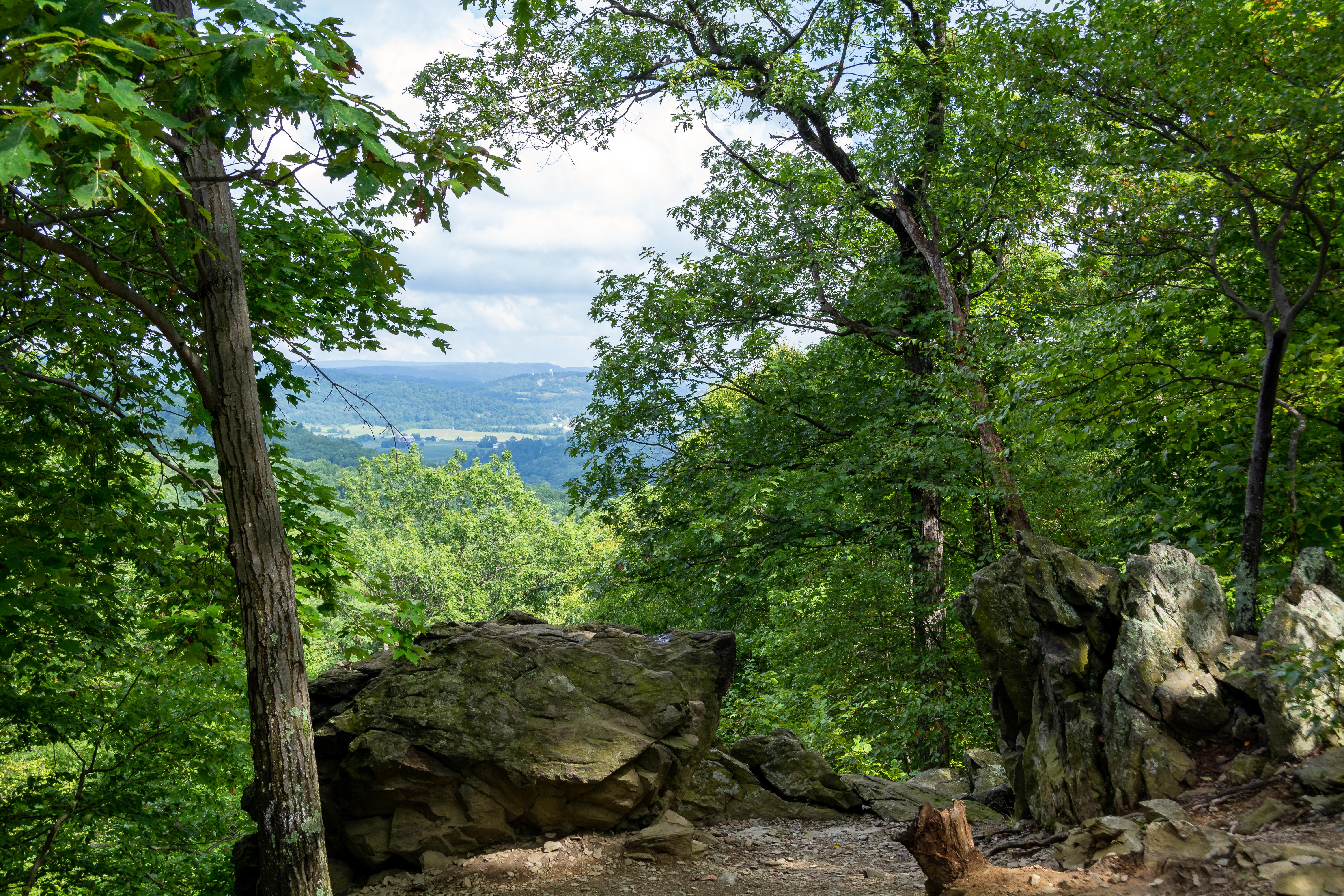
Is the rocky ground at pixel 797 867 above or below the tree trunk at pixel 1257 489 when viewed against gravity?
below

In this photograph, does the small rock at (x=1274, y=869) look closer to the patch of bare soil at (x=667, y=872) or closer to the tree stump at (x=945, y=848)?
the tree stump at (x=945, y=848)

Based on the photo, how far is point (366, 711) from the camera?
693 cm

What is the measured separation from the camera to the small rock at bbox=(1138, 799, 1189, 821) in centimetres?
487

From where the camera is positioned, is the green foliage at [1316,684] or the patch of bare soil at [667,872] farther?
the patch of bare soil at [667,872]

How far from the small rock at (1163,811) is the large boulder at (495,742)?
3762 millimetres

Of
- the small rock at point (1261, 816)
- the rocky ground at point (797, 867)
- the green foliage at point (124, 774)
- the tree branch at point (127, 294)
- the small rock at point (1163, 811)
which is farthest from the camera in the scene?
the green foliage at point (124, 774)

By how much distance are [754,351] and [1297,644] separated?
392 inches

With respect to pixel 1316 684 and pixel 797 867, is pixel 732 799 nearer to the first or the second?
pixel 797 867

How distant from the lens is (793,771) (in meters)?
8.79

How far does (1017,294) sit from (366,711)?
1187cm

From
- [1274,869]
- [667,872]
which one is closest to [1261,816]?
[1274,869]

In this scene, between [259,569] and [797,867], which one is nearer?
[259,569]

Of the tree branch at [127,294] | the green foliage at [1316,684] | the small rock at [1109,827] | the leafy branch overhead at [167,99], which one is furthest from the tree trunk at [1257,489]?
the tree branch at [127,294]

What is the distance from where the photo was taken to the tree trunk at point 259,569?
4754mm
